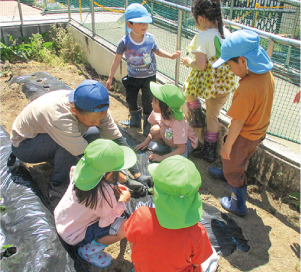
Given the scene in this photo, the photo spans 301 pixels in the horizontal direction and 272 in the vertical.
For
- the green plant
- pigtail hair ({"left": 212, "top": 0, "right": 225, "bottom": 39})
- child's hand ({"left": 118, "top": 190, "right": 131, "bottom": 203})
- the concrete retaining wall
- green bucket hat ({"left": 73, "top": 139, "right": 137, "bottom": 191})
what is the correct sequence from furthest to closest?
1. the concrete retaining wall
2. pigtail hair ({"left": 212, "top": 0, "right": 225, "bottom": 39})
3. the green plant
4. child's hand ({"left": 118, "top": 190, "right": 131, "bottom": 203})
5. green bucket hat ({"left": 73, "top": 139, "right": 137, "bottom": 191})

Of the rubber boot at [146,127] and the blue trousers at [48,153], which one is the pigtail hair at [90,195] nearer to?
the blue trousers at [48,153]

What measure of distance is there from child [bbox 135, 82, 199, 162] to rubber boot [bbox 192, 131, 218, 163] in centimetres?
11

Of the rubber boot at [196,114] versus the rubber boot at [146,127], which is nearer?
the rubber boot at [196,114]

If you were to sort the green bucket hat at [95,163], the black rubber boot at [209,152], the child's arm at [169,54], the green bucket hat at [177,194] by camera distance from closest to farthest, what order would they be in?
the green bucket hat at [177,194]
the green bucket hat at [95,163]
the black rubber boot at [209,152]
the child's arm at [169,54]

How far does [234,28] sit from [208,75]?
34.1 inches

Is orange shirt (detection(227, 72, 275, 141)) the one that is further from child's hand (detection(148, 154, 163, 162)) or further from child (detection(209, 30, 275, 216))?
child's hand (detection(148, 154, 163, 162))

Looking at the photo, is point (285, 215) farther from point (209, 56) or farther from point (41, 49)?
point (41, 49)

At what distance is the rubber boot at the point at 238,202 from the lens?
2.57 meters

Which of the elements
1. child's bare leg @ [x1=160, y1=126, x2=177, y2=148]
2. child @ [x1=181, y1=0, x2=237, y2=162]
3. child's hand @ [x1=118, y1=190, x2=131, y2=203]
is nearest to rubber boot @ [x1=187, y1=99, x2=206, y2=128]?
child @ [x1=181, y1=0, x2=237, y2=162]

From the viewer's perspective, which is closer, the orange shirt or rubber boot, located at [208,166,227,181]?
the orange shirt

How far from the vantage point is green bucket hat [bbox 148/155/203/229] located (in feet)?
4.88

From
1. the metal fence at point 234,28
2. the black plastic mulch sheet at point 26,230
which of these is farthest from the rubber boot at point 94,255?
the metal fence at point 234,28

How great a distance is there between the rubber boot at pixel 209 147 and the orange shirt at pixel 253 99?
99cm

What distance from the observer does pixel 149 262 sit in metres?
1.64
